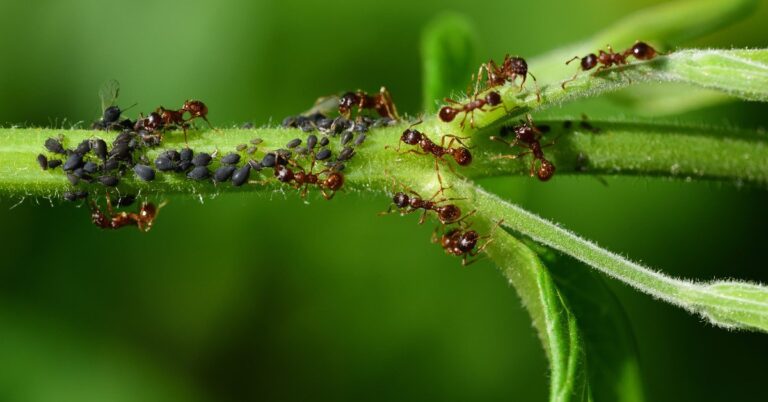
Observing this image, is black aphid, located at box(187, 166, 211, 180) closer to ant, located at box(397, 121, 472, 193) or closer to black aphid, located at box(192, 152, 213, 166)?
black aphid, located at box(192, 152, 213, 166)

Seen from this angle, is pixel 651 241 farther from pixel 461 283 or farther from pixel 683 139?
→ pixel 683 139

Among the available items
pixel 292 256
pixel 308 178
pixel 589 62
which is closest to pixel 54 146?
pixel 308 178

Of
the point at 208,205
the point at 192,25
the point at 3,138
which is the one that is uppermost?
the point at 192,25

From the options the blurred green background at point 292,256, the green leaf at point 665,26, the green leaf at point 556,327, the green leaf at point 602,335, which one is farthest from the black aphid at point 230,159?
the blurred green background at point 292,256

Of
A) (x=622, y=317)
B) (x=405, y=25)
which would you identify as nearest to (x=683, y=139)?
(x=622, y=317)

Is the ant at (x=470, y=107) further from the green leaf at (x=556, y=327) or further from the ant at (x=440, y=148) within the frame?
the green leaf at (x=556, y=327)

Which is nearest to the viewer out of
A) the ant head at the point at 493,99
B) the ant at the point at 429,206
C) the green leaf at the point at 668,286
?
the green leaf at the point at 668,286

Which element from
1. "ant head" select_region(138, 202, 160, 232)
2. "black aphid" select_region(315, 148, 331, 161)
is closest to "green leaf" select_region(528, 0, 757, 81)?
"black aphid" select_region(315, 148, 331, 161)
